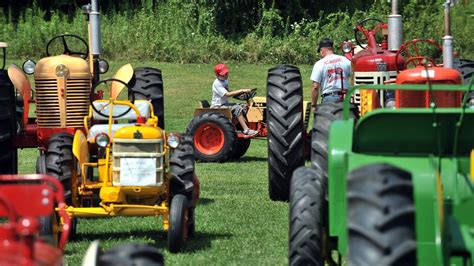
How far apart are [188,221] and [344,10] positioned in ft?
95.0

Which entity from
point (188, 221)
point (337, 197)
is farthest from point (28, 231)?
point (188, 221)

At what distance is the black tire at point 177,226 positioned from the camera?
974 cm

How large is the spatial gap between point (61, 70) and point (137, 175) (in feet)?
9.42

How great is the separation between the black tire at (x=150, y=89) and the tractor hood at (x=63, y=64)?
0.73 metres

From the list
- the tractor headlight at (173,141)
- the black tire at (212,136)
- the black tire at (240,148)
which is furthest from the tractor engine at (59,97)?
the black tire at (240,148)

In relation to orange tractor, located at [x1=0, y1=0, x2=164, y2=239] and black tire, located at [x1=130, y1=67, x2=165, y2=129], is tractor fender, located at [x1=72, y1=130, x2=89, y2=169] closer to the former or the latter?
orange tractor, located at [x1=0, y1=0, x2=164, y2=239]

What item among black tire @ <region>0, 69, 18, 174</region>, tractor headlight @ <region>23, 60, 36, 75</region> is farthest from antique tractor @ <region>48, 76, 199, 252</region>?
tractor headlight @ <region>23, 60, 36, 75</region>

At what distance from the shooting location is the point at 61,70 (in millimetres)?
12539

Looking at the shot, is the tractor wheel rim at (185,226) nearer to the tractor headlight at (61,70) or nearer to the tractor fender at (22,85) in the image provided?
the tractor headlight at (61,70)

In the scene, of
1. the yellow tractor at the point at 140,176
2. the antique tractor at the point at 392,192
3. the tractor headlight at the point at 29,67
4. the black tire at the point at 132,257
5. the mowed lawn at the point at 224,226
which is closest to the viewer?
the antique tractor at the point at 392,192

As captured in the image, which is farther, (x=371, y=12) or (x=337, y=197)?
(x=371, y=12)

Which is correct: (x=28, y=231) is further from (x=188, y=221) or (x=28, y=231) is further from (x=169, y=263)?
(x=188, y=221)

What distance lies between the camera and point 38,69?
499 inches

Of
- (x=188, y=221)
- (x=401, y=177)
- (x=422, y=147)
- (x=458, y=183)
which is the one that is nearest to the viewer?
(x=401, y=177)
